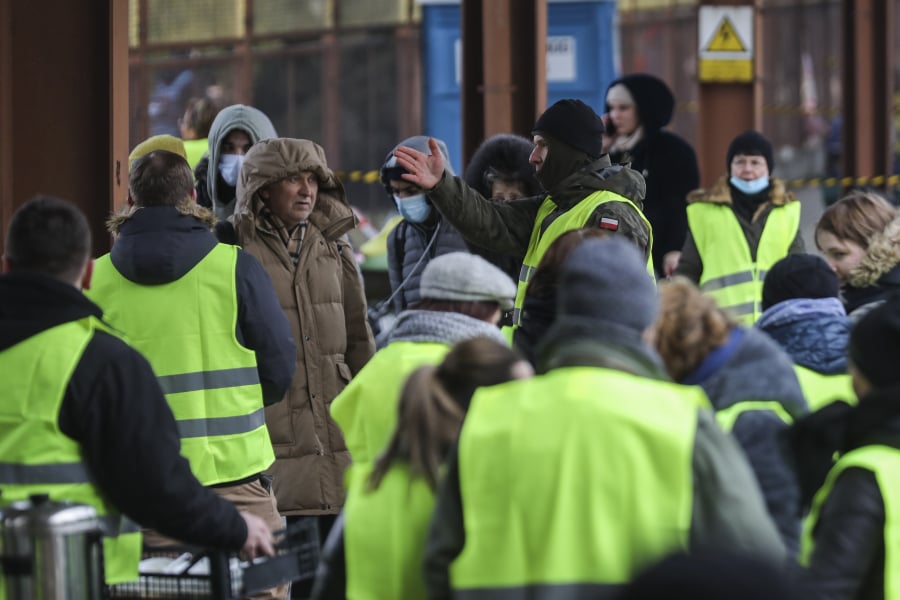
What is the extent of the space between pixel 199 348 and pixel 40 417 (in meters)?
1.29

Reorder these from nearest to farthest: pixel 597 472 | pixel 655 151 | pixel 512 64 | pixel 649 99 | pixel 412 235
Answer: pixel 597 472 → pixel 412 235 → pixel 649 99 → pixel 655 151 → pixel 512 64

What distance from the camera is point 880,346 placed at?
4.12 meters

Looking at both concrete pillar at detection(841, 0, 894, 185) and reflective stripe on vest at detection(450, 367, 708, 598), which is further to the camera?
concrete pillar at detection(841, 0, 894, 185)

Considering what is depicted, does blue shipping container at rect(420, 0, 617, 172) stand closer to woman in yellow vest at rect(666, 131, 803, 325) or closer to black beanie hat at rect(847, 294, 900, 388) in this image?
woman in yellow vest at rect(666, 131, 803, 325)

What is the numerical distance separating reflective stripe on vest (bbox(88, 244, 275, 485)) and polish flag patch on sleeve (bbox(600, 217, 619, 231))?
1.42 m

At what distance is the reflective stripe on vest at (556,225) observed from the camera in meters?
6.58

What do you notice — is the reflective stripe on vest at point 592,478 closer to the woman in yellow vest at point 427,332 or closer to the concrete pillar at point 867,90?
the woman in yellow vest at point 427,332

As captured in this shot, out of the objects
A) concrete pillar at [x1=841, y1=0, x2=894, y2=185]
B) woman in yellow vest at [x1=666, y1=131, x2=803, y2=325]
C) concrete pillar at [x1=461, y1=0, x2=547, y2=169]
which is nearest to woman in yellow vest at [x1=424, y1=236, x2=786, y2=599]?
woman in yellow vest at [x1=666, y1=131, x2=803, y2=325]

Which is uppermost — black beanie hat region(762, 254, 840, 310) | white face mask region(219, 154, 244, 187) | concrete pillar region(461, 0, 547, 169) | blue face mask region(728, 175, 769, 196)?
concrete pillar region(461, 0, 547, 169)

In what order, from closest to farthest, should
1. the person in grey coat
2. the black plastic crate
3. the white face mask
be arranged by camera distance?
the black plastic crate → the person in grey coat → the white face mask

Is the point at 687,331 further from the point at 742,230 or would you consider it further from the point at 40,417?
the point at 742,230

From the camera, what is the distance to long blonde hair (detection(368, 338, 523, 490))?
4.04 meters

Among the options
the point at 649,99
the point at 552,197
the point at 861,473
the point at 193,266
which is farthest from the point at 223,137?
the point at 861,473

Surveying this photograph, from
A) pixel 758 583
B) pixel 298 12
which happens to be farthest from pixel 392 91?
pixel 758 583
